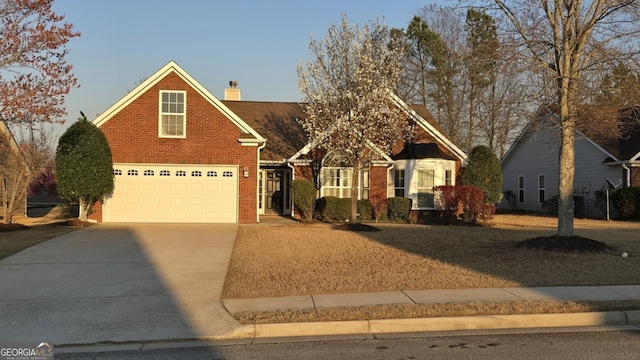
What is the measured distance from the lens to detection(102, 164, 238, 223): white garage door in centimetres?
1920

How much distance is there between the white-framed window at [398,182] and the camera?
23031mm

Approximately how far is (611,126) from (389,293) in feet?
27.1

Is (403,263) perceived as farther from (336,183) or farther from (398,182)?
(398,182)

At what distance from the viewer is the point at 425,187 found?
22.8 meters

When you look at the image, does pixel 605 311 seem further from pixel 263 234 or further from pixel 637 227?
pixel 637 227

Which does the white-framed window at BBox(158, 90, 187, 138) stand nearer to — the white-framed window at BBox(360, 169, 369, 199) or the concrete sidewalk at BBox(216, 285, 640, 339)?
the white-framed window at BBox(360, 169, 369, 199)

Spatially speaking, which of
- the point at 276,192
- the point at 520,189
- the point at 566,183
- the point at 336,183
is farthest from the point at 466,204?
the point at 520,189

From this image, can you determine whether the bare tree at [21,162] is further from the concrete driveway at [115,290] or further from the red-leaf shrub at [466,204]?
the red-leaf shrub at [466,204]

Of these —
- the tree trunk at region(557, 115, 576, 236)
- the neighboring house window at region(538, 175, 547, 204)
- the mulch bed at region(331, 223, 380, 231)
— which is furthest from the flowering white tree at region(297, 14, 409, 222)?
the neighboring house window at region(538, 175, 547, 204)

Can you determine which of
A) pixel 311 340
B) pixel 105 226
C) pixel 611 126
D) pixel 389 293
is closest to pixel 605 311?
pixel 389 293

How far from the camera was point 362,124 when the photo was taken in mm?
18328

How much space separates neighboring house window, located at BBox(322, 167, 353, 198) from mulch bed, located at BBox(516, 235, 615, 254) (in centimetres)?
1038

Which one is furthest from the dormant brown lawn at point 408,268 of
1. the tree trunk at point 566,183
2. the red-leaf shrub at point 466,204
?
the red-leaf shrub at point 466,204

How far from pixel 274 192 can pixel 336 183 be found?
3.00 meters
